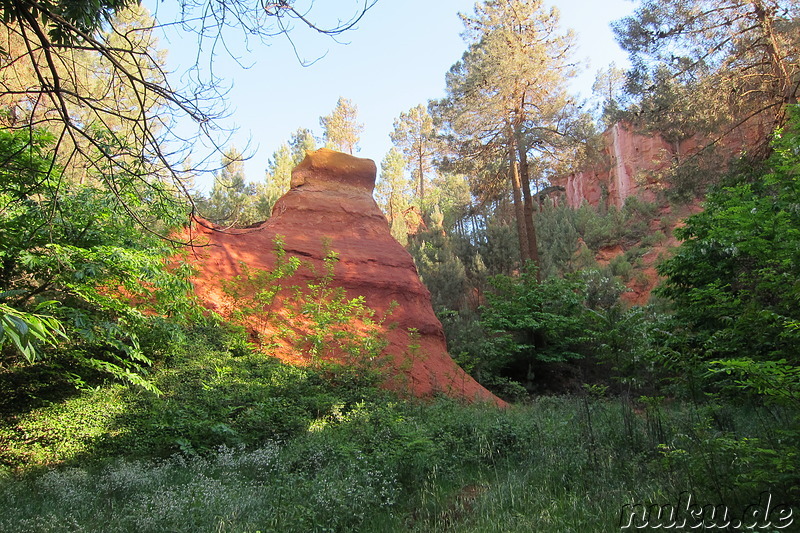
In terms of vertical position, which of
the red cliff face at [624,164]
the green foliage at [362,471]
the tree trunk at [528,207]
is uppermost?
the red cliff face at [624,164]

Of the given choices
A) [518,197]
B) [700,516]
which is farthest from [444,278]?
[700,516]

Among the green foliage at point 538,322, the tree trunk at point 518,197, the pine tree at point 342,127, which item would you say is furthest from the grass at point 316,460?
the pine tree at point 342,127

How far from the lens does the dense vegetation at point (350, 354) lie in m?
3.30

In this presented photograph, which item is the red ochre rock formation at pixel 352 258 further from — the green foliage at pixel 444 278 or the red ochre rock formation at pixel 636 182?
the red ochre rock formation at pixel 636 182

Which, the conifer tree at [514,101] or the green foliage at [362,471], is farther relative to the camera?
the conifer tree at [514,101]

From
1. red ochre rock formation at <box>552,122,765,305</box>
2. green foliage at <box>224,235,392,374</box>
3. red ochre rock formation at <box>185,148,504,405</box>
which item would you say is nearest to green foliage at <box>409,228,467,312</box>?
red ochre rock formation at <box>185,148,504,405</box>

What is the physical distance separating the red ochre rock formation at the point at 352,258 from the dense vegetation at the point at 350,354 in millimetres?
780

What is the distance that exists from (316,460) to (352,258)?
8.36 metres

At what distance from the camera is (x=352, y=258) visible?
13.5 meters

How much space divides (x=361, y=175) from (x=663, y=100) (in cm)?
917

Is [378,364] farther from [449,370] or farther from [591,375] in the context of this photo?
[591,375]

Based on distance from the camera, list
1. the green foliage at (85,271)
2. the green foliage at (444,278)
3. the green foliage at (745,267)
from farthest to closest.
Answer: the green foliage at (444,278), the green foliage at (85,271), the green foliage at (745,267)

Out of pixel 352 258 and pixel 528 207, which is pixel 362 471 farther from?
pixel 528 207

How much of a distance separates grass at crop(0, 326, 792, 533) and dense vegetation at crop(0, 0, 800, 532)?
3 centimetres
